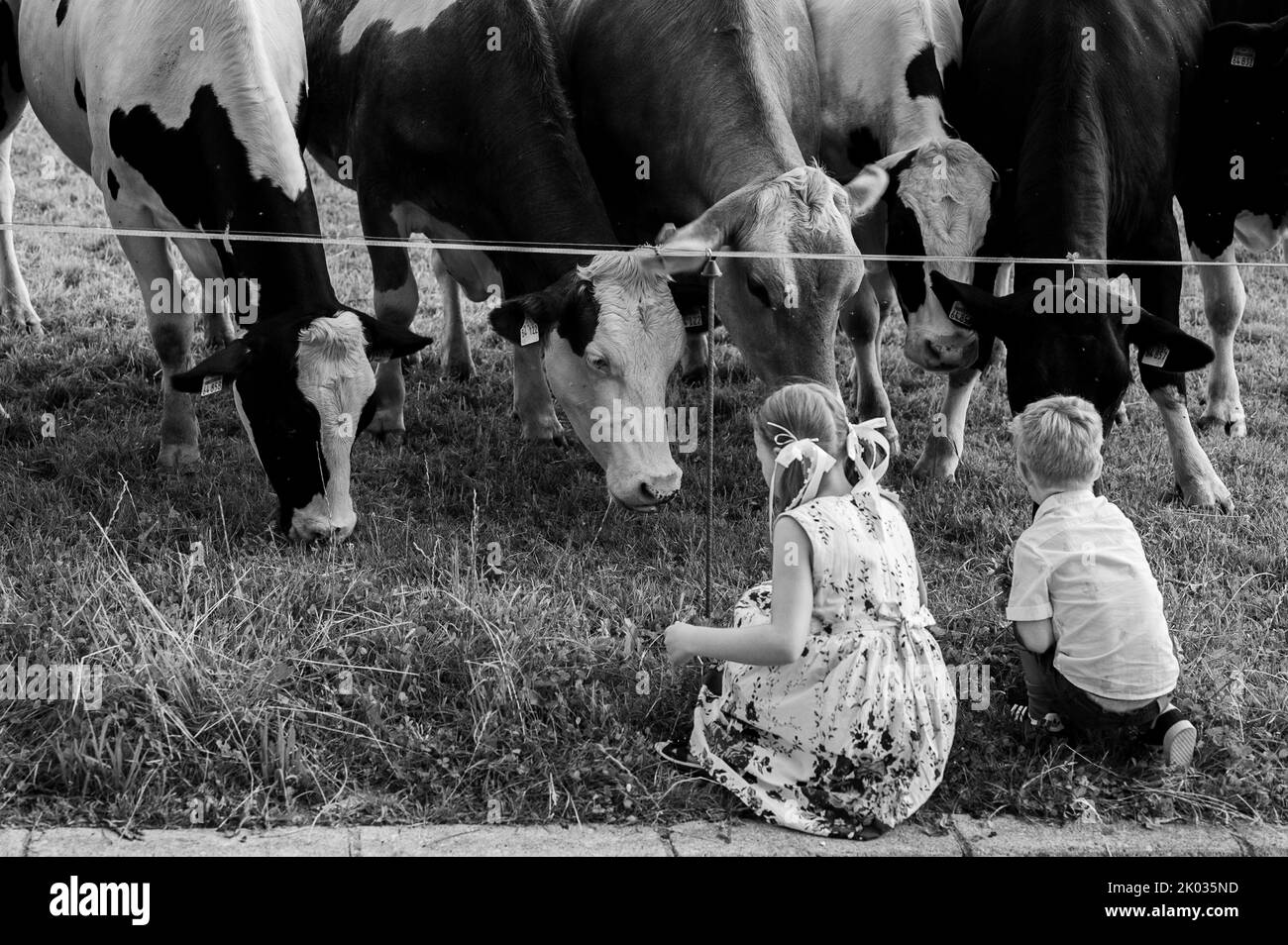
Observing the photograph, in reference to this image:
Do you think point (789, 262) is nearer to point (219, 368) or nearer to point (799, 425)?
point (799, 425)

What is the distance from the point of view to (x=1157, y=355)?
5.74m

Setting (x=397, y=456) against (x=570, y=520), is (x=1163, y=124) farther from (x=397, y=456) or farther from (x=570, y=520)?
(x=397, y=456)

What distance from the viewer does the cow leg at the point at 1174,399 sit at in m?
6.25

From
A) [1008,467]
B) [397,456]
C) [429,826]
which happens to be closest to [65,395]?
[397,456]

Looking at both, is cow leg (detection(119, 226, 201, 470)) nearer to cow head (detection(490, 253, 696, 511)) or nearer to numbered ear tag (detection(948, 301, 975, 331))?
cow head (detection(490, 253, 696, 511))

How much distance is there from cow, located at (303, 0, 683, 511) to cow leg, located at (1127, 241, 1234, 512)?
2415 millimetres

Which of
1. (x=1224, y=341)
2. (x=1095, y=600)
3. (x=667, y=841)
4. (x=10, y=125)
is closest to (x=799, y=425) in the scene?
(x=1095, y=600)

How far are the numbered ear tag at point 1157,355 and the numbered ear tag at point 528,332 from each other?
2561 millimetres

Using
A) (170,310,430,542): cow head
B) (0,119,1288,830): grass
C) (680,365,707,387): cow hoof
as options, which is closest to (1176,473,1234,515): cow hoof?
(0,119,1288,830): grass

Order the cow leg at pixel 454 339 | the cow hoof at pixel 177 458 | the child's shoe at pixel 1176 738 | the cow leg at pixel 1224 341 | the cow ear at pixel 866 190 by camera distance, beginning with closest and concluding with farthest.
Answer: the child's shoe at pixel 1176 738 → the cow ear at pixel 866 190 → the cow hoof at pixel 177 458 → the cow leg at pixel 1224 341 → the cow leg at pixel 454 339

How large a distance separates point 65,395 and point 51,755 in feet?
11.2

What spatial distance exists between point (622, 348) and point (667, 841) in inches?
85.8

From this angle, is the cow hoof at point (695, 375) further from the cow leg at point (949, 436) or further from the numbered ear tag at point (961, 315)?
the numbered ear tag at point (961, 315)

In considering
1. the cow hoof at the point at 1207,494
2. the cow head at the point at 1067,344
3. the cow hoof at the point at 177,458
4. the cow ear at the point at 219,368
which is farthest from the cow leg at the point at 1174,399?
the cow hoof at the point at 177,458
